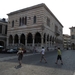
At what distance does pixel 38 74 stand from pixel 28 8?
29.1 meters

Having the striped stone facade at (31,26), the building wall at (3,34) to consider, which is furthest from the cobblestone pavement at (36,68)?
the building wall at (3,34)

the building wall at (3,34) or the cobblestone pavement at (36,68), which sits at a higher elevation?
the building wall at (3,34)

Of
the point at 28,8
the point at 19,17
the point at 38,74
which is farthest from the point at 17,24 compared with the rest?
the point at 38,74

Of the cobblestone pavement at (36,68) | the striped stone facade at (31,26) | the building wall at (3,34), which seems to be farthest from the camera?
the building wall at (3,34)

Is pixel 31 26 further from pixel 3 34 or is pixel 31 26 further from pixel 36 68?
pixel 36 68

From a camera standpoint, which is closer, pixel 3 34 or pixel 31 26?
pixel 31 26

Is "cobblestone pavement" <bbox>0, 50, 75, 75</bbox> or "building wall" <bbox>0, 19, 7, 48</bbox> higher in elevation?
"building wall" <bbox>0, 19, 7, 48</bbox>

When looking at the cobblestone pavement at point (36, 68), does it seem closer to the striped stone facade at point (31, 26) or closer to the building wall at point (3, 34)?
the striped stone facade at point (31, 26)

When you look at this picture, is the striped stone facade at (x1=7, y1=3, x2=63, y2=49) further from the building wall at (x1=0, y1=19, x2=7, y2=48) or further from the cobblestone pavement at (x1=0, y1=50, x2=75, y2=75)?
the cobblestone pavement at (x1=0, y1=50, x2=75, y2=75)

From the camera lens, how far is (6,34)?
142 ft

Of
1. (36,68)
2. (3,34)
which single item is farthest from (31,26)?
(36,68)

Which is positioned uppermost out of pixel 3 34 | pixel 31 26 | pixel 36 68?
pixel 31 26

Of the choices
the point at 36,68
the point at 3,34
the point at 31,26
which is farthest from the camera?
the point at 3,34

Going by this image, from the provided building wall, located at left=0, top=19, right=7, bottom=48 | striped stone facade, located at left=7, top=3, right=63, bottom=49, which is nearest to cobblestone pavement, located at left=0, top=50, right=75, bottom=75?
striped stone facade, located at left=7, top=3, right=63, bottom=49
